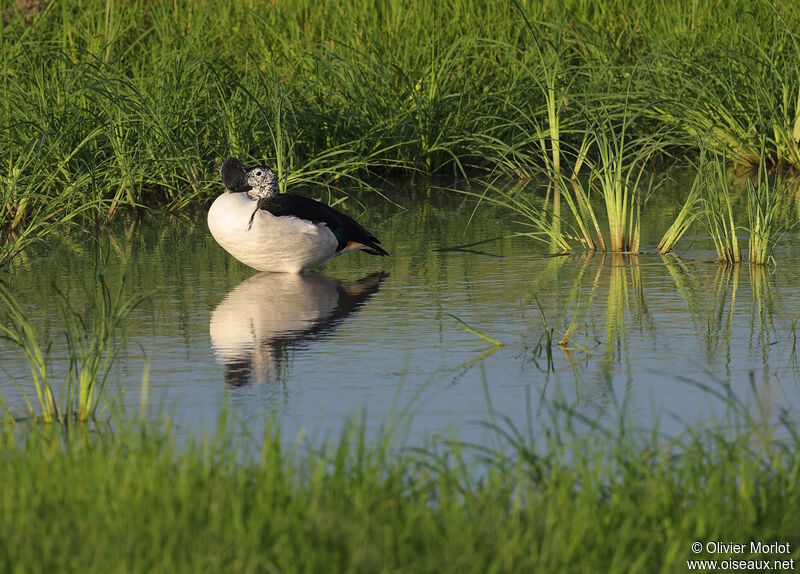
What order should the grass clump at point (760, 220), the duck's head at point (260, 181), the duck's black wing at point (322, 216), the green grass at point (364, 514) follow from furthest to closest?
the duck's head at point (260, 181), the duck's black wing at point (322, 216), the grass clump at point (760, 220), the green grass at point (364, 514)

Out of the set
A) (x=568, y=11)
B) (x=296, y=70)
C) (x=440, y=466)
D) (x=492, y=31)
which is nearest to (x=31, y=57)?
(x=296, y=70)

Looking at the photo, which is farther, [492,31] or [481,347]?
[492,31]

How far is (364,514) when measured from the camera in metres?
4.16

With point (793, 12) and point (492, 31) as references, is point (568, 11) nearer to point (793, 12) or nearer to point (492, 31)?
point (492, 31)

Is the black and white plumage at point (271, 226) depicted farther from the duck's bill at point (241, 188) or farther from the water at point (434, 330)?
the water at point (434, 330)

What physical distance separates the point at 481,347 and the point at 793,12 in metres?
8.29

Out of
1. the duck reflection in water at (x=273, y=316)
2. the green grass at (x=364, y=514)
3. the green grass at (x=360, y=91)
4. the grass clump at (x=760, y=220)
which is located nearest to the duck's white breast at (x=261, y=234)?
the duck reflection in water at (x=273, y=316)

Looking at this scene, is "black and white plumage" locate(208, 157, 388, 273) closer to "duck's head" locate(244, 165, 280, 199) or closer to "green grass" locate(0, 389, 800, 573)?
"duck's head" locate(244, 165, 280, 199)

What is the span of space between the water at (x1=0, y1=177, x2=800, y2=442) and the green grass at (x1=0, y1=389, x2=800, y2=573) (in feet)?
1.28

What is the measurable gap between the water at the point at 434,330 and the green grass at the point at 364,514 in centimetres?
39

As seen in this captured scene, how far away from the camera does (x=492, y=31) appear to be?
1430 centimetres

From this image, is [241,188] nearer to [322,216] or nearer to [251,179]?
[251,179]

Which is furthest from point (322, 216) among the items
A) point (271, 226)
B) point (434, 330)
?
point (434, 330)

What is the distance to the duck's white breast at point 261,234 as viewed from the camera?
8703 mm
